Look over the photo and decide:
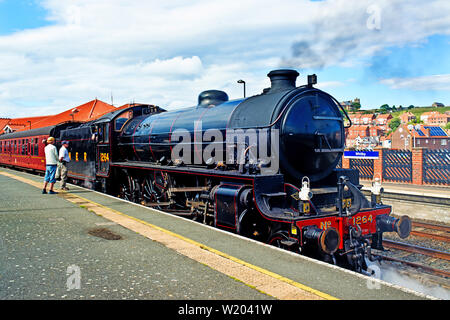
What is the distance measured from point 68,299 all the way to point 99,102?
40.3 meters

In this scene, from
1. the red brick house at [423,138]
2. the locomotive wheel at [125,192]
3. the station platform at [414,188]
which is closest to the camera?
the locomotive wheel at [125,192]

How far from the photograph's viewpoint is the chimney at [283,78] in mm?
6957

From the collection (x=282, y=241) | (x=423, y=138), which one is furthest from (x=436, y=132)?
(x=282, y=241)

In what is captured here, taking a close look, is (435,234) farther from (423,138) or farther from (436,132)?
(436,132)

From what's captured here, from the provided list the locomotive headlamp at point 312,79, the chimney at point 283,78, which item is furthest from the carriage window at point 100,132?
the locomotive headlamp at point 312,79

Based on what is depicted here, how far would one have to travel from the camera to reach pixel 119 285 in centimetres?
375

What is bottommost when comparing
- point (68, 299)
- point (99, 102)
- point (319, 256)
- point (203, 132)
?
point (319, 256)

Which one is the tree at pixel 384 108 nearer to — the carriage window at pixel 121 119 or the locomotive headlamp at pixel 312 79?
the carriage window at pixel 121 119

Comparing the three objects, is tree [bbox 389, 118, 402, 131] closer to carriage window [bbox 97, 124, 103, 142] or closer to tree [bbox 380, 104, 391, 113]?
tree [bbox 380, 104, 391, 113]

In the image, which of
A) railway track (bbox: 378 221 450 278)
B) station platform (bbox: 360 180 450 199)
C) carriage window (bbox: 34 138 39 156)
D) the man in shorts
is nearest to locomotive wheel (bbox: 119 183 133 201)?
the man in shorts

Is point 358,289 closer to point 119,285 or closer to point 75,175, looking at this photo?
point 119,285

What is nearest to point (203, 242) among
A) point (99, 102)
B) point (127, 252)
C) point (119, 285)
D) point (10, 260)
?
point (127, 252)

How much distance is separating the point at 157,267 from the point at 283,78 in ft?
14.5

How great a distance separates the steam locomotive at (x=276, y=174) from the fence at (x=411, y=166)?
12169 mm
